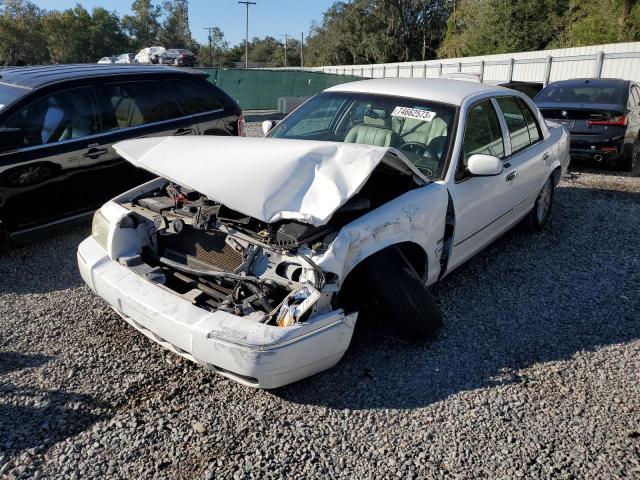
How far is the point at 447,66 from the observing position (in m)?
23.9

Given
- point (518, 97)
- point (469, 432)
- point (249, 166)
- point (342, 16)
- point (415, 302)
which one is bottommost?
point (469, 432)

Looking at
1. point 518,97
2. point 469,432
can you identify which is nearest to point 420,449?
point 469,432

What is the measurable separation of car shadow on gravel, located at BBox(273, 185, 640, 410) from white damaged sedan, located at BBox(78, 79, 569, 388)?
271mm

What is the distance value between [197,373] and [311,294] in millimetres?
984

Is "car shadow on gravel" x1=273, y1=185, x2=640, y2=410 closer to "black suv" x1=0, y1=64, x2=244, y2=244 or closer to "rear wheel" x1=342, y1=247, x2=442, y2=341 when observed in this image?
"rear wheel" x1=342, y1=247, x2=442, y2=341

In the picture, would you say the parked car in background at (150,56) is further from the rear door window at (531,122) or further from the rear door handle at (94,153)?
the rear door window at (531,122)

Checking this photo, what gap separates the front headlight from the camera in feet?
11.0

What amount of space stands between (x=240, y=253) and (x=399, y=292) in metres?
1.00

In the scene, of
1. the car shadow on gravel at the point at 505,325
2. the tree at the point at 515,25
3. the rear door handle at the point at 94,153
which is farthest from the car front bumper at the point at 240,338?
the tree at the point at 515,25

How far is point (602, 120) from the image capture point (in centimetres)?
798

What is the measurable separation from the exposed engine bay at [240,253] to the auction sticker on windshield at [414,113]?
0.76 meters

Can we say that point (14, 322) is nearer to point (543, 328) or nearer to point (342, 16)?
point (543, 328)

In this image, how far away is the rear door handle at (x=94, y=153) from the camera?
193 inches

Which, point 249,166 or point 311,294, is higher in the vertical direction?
point 249,166
